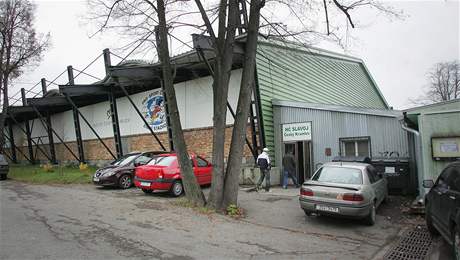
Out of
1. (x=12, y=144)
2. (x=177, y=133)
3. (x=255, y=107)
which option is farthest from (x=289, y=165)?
(x=12, y=144)

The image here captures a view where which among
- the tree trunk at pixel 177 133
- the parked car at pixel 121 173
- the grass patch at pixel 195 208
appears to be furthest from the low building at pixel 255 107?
Answer: the grass patch at pixel 195 208

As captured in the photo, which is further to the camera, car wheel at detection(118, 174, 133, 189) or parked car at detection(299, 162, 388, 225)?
car wheel at detection(118, 174, 133, 189)

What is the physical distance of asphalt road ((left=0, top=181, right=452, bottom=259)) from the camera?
6.05 m

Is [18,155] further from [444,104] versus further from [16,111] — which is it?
[444,104]

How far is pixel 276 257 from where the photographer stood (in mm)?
6047

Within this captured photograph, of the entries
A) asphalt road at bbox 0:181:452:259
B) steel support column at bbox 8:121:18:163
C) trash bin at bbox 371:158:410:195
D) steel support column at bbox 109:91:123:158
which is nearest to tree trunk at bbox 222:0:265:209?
asphalt road at bbox 0:181:452:259

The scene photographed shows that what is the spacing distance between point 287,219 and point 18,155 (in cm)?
3793

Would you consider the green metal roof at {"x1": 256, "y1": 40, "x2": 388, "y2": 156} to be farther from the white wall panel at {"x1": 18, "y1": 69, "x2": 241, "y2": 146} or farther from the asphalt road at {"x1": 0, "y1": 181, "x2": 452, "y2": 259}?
the asphalt road at {"x1": 0, "y1": 181, "x2": 452, "y2": 259}

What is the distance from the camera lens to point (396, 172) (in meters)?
12.1

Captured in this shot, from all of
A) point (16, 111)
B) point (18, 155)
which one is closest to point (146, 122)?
point (16, 111)

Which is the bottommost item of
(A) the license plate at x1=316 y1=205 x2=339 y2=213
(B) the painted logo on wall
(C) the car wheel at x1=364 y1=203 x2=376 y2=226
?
(C) the car wheel at x1=364 y1=203 x2=376 y2=226

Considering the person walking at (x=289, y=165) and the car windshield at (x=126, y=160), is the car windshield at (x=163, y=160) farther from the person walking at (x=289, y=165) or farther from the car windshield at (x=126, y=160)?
the person walking at (x=289, y=165)

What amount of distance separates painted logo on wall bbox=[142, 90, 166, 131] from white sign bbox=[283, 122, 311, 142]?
7536mm

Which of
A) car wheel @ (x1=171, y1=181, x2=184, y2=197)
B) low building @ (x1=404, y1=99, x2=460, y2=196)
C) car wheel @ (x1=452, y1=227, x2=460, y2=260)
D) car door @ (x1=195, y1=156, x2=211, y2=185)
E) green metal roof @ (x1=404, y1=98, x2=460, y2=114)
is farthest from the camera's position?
car door @ (x1=195, y1=156, x2=211, y2=185)
